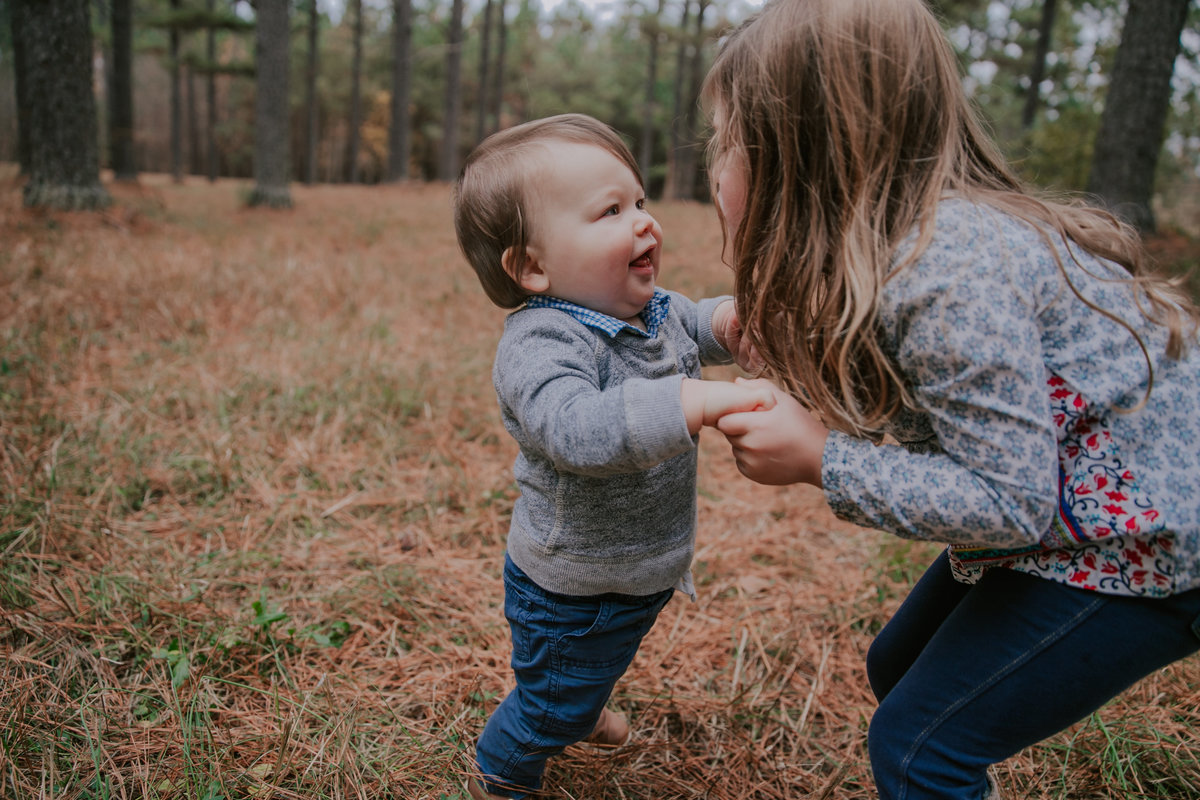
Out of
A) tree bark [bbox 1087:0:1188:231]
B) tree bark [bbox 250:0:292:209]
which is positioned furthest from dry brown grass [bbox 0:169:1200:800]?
tree bark [bbox 250:0:292:209]

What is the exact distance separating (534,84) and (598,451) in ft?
106

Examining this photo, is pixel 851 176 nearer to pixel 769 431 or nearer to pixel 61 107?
pixel 769 431

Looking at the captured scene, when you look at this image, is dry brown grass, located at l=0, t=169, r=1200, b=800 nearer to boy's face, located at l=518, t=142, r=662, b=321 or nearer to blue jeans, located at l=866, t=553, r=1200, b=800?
blue jeans, located at l=866, t=553, r=1200, b=800

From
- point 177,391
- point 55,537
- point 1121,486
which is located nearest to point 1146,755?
point 1121,486

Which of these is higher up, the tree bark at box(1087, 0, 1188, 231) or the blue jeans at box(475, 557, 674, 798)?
the tree bark at box(1087, 0, 1188, 231)

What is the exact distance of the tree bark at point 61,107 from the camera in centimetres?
618

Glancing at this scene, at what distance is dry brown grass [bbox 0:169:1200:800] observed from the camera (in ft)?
5.04

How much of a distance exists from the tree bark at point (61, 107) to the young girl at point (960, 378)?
7408 mm

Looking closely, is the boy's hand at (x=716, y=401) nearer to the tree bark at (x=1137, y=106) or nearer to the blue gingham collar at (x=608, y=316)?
the blue gingham collar at (x=608, y=316)

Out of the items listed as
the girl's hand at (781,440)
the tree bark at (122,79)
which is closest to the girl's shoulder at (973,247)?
the girl's hand at (781,440)

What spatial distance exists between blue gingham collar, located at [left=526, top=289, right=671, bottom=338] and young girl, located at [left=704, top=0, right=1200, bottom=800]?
247 millimetres

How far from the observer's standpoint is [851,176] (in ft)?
3.44

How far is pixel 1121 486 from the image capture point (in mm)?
972

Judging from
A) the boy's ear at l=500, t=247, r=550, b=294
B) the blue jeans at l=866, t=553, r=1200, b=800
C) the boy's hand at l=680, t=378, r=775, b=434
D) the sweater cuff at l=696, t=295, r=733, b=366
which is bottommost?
the blue jeans at l=866, t=553, r=1200, b=800
